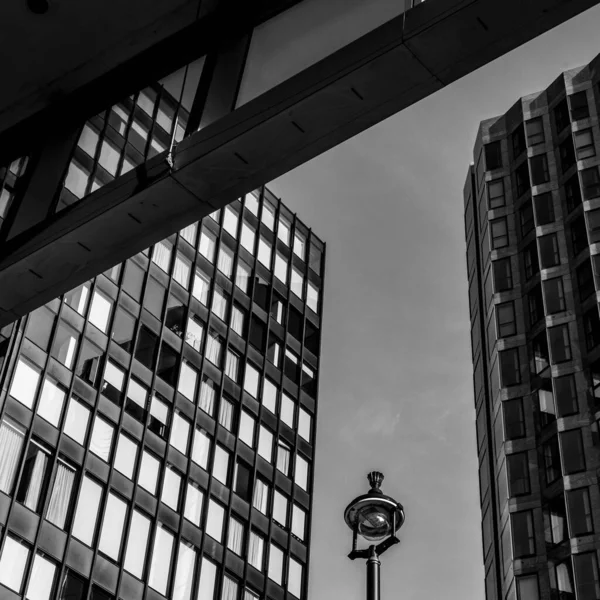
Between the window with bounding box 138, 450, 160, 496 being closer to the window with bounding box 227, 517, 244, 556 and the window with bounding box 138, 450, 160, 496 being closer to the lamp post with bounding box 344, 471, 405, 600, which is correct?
the window with bounding box 227, 517, 244, 556

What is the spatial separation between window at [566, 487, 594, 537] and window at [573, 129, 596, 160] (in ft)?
85.4

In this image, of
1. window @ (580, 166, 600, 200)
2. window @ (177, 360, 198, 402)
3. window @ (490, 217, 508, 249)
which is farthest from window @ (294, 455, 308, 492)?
window @ (580, 166, 600, 200)

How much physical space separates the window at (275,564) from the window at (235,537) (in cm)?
204

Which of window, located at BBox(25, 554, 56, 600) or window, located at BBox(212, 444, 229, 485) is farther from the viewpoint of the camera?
window, located at BBox(212, 444, 229, 485)

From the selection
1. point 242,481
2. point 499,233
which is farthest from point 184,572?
point 499,233

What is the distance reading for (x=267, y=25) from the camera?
8836 mm

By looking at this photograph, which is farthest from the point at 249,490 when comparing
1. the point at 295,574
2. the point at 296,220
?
the point at 296,220

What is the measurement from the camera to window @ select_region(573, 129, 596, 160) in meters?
75.4

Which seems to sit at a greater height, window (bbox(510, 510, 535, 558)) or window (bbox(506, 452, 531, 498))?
window (bbox(506, 452, 531, 498))

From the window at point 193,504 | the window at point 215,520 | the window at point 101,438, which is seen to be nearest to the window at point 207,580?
the window at point 215,520

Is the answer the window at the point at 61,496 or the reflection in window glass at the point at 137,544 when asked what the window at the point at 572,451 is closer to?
the reflection in window glass at the point at 137,544

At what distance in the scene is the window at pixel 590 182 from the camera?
72.9m

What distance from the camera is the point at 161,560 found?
1784 inches

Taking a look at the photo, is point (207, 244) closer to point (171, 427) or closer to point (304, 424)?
point (304, 424)
